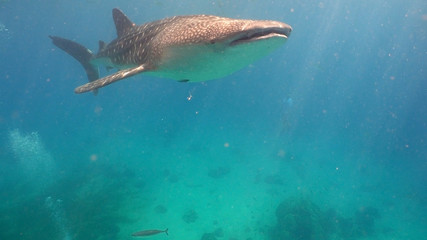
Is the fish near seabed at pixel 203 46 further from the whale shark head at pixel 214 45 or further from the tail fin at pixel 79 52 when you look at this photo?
the tail fin at pixel 79 52

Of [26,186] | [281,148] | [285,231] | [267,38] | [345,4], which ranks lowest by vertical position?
[26,186]

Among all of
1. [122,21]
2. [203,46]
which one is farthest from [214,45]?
[122,21]

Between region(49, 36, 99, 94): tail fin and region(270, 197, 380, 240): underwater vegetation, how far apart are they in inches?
437

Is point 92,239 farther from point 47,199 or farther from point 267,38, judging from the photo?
point 267,38

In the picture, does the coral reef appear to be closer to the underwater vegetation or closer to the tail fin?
the underwater vegetation

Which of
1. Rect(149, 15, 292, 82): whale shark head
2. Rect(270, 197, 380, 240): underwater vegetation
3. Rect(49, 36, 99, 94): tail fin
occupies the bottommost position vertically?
Rect(270, 197, 380, 240): underwater vegetation

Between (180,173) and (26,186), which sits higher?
(180,173)

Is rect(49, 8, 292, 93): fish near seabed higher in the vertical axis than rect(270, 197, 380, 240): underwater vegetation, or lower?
higher

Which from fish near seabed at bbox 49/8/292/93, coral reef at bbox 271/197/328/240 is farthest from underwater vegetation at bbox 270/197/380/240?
fish near seabed at bbox 49/8/292/93

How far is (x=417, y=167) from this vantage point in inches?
1576

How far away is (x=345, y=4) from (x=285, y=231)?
6738cm

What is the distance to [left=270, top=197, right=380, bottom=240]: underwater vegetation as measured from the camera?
1263 centimetres

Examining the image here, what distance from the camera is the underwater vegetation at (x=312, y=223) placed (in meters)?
12.6

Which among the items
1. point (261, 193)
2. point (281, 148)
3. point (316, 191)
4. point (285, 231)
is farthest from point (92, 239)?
point (281, 148)
